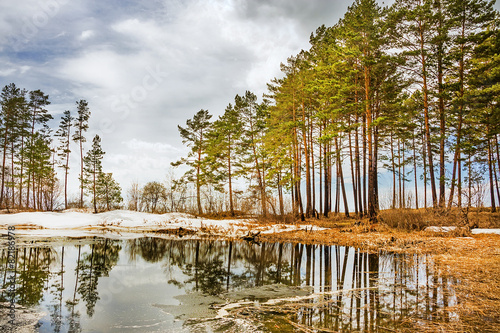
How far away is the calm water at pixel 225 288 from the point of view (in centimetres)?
443

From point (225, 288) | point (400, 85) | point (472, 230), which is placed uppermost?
point (400, 85)

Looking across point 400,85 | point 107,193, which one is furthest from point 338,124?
point 107,193

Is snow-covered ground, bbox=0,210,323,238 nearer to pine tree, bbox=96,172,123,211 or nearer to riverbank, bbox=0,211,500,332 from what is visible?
riverbank, bbox=0,211,500,332

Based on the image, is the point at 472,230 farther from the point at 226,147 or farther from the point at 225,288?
the point at 226,147

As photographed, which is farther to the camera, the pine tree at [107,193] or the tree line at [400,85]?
the pine tree at [107,193]

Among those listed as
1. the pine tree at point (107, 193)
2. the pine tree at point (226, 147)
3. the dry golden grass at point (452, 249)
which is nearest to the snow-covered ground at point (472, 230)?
the dry golden grass at point (452, 249)

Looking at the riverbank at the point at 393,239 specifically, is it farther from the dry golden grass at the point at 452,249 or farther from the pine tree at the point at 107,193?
the pine tree at the point at 107,193

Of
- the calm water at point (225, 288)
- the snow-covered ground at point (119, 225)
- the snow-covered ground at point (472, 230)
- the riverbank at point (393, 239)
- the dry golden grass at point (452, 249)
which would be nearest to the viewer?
the dry golden grass at point (452, 249)

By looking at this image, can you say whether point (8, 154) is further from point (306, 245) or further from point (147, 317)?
point (147, 317)

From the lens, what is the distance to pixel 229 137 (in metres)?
32.7

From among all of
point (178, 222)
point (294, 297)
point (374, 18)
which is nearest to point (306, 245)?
point (294, 297)

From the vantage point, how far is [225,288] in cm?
665

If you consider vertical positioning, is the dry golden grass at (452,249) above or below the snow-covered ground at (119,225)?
above

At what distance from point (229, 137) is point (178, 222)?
13295 millimetres
